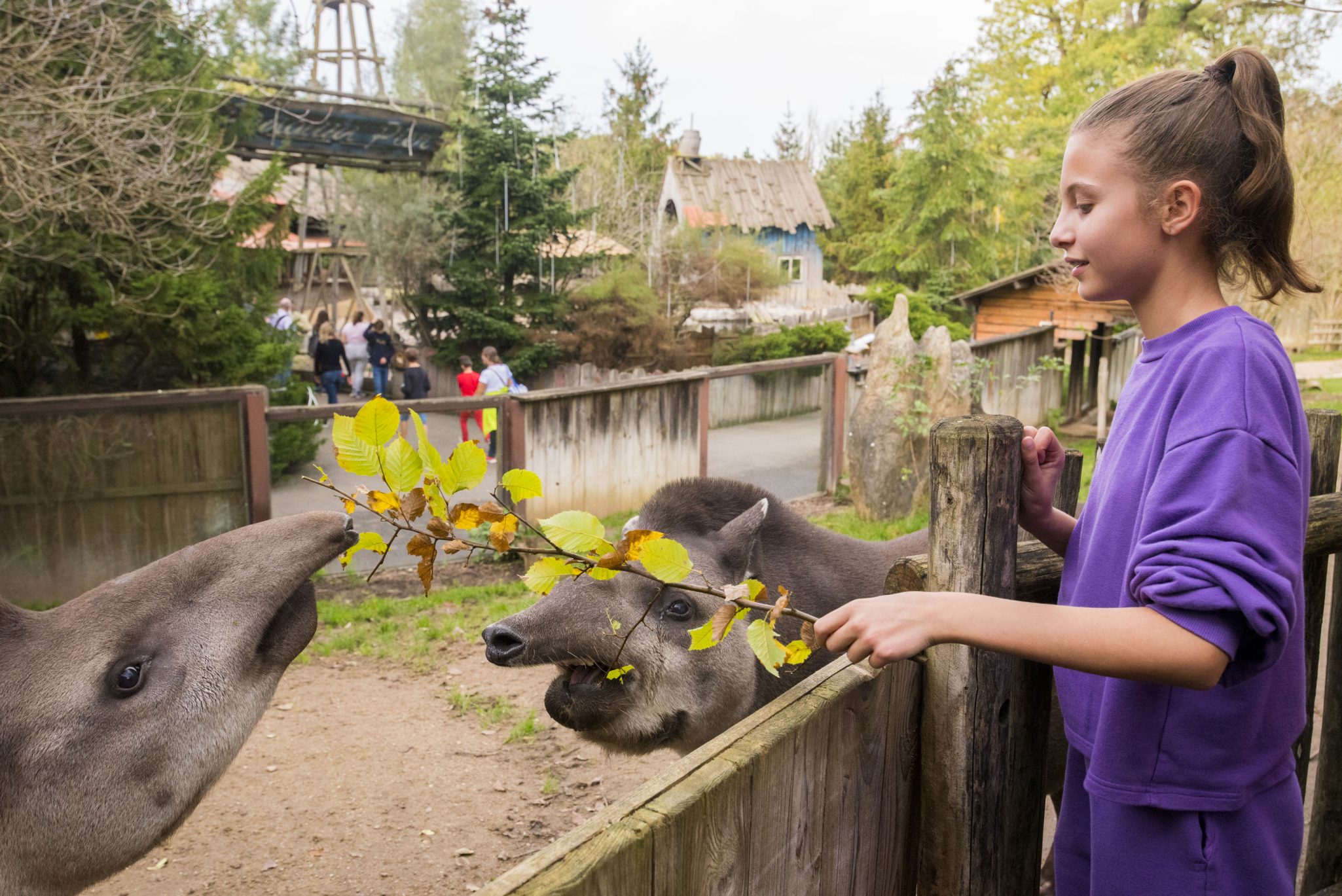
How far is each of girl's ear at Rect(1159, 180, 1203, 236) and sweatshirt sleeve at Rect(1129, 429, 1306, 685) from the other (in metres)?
0.39

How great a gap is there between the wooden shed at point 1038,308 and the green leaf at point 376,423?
14.4m

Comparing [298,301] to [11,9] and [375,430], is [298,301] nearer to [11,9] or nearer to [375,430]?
[11,9]

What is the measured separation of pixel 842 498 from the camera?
1131 cm

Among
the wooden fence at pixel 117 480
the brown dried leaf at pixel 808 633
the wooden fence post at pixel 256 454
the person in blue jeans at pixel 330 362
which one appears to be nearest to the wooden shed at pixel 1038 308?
the person in blue jeans at pixel 330 362

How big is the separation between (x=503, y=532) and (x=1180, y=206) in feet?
4.28

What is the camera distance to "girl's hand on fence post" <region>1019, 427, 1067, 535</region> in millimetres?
2042

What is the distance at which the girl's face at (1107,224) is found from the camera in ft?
5.50

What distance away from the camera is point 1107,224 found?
5.54 ft

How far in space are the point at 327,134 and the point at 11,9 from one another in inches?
309

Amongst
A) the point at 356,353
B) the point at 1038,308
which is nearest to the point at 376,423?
the point at 1038,308

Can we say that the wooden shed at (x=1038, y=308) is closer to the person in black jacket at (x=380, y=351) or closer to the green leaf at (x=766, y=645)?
the person in black jacket at (x=380, y=351)

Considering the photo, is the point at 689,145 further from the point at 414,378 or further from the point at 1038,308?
the point at 414,378

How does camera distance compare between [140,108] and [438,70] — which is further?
[438,70]

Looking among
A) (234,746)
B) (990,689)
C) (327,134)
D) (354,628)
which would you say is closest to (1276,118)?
(990,689)
